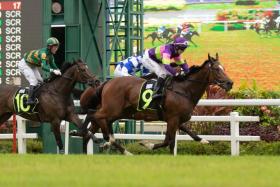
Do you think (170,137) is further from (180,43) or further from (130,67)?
(130,67)

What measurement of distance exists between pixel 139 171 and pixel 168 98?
356 cm

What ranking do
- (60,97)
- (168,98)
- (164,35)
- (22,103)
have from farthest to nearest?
1. (164,35)
2. (22,103)
3. (60,97)
4. (168,98)

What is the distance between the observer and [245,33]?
26469 millimetres

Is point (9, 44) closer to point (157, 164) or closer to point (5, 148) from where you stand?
point (5, 148)

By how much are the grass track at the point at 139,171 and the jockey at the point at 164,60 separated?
7.56ft

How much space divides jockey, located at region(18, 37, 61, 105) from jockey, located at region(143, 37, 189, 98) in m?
1.37

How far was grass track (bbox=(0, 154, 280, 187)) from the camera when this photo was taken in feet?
22.1

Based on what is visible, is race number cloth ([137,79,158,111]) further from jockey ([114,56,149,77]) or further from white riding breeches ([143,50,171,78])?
jockey ([114,56,149,77])

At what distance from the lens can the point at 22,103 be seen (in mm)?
12547

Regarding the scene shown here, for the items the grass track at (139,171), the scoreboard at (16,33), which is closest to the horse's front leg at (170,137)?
the grass track at (139,171)

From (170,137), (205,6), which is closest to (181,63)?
(170,137)

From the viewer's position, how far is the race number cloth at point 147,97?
11.2 m

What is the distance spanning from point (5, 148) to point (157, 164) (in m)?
6.81

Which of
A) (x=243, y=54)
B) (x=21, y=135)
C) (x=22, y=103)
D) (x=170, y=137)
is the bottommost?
(x=21, y=135)
